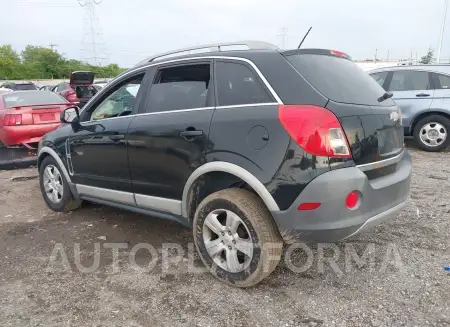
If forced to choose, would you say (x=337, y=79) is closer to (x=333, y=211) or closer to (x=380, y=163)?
(x=380, y=163)

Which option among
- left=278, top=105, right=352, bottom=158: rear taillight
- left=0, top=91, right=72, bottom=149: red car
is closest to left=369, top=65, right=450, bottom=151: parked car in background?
left=278, top=105, right=352, bottom=158: rear taillight

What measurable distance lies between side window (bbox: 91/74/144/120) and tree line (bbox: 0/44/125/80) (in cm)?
6296

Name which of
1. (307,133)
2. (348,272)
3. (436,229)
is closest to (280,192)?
(307,133)

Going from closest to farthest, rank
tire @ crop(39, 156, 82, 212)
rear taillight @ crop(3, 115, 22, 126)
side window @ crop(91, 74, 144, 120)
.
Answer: side window @ crop(91, 74, 144, 120)
tire @ crop(39, 156, 82, 212)
rear taillight @ crop(3, 115, 22, 126)

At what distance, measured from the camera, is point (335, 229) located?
103 inches

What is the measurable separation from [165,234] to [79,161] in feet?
4.00

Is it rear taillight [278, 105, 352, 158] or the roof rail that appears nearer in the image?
rear taillight [278, 105, 352, 158]

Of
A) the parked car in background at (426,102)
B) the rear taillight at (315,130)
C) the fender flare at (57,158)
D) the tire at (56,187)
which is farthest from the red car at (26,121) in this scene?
the parked car in background at (426,102)

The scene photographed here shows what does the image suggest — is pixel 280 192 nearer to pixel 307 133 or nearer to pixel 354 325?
pixel 307 133

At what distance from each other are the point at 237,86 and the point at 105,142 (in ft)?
5.17

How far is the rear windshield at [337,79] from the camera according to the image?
279 cm

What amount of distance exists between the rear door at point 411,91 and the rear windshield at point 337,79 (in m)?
5.12

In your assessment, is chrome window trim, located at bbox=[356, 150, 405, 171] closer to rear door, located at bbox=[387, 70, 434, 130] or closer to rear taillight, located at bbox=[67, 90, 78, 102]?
rear door, located at bbox=[387, 70, 434, 130]

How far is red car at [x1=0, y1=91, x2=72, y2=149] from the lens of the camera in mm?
7199
